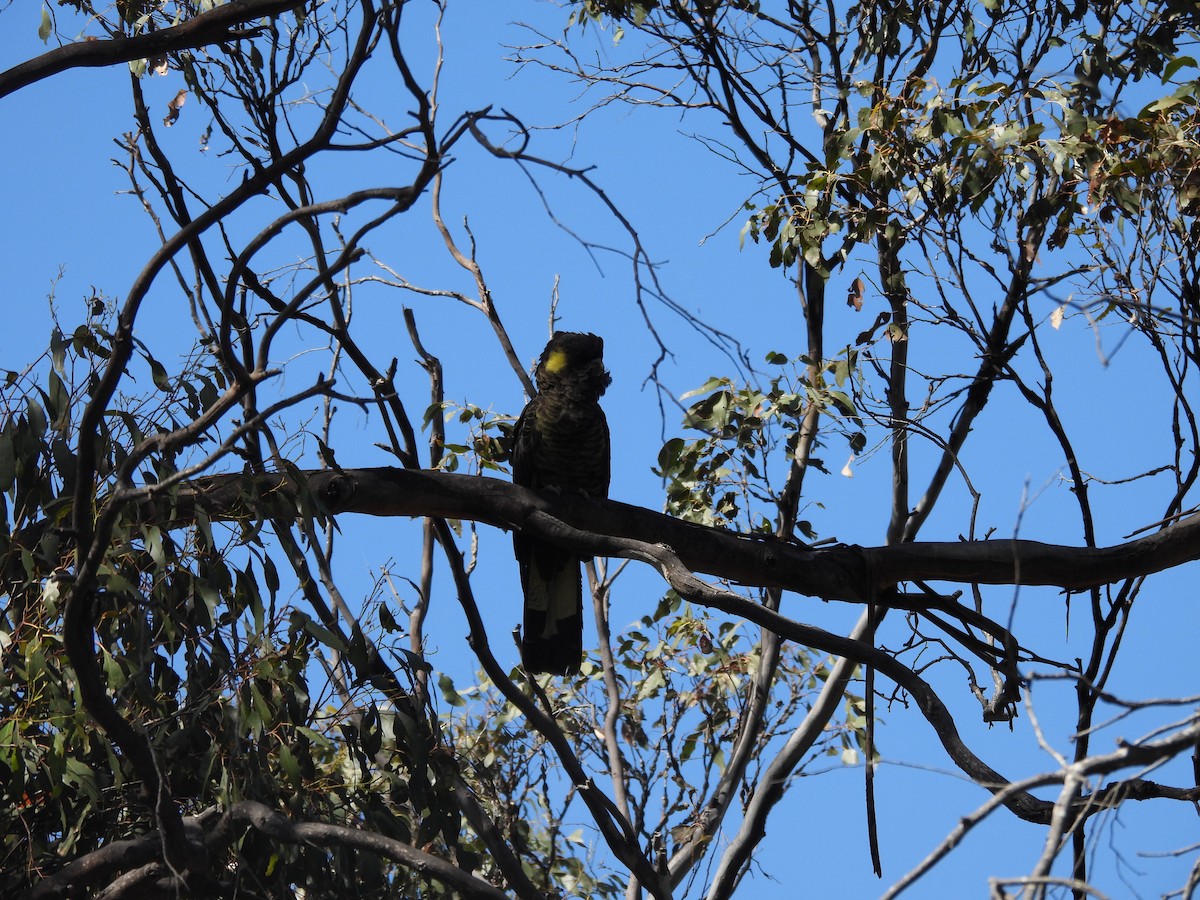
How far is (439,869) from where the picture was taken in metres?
2.54

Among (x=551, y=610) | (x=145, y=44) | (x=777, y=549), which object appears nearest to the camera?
(x=145, y=44)

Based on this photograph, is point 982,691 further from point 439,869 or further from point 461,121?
point 461,121

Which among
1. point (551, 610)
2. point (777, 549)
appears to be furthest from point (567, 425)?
point (777, 549)

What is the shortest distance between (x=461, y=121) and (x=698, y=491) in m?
2.36

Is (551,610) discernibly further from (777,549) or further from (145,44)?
(145,44)

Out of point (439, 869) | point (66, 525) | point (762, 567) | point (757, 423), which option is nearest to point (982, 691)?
point (762, 567)

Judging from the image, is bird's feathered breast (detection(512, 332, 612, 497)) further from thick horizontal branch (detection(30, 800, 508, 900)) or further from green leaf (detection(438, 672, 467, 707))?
thick horizontal branch (detection(30, 800, 508, 900))

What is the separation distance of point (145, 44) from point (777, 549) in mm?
1930

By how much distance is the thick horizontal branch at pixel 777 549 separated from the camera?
304 cm

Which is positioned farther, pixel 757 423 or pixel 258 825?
pixel 757 423

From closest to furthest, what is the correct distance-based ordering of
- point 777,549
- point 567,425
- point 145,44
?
point 145,44
point 777,549
point 567,425

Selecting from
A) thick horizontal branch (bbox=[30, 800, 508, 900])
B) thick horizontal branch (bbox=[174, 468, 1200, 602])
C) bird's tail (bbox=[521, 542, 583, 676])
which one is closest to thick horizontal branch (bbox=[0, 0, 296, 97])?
thick horizontal branch (bbox=[174, 468, 1200, 602])

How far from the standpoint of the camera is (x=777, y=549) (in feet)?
10.5

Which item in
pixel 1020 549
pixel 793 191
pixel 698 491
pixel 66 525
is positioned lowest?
pixel 66 525
